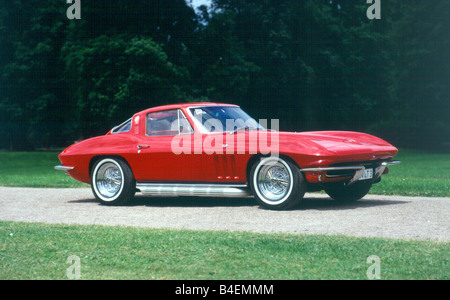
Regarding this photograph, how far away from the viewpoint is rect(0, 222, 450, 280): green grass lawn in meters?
4.63

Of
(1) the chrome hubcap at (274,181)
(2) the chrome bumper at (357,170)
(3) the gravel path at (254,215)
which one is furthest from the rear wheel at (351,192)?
(1) the chrome hubcap at (274,181)

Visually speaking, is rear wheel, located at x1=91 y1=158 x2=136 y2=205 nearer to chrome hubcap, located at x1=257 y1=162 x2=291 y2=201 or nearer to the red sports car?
the red sports car

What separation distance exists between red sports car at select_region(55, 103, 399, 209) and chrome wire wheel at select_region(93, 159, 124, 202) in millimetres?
16

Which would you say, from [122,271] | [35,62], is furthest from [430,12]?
[122,271]

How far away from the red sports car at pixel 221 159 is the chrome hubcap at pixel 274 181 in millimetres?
14

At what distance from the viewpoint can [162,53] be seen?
2848 centimetres

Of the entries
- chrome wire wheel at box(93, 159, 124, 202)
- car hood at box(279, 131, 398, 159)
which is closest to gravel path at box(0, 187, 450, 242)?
chrome wire wheel at box(93, 159, 124, 202)

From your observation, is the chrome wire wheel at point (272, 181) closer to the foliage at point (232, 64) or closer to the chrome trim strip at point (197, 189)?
the chrome trim strip at point (197, 189)

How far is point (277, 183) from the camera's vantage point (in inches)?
328

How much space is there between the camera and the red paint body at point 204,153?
8.03 metres

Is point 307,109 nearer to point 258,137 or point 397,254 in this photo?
point 258,137

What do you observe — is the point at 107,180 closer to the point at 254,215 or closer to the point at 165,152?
the point at 165,152

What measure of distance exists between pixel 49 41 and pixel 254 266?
37.5 meters

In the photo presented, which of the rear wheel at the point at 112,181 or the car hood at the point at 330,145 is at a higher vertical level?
the car hood at the point at 330,145
